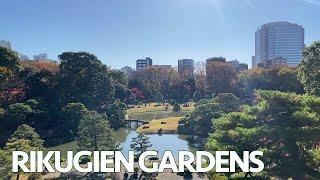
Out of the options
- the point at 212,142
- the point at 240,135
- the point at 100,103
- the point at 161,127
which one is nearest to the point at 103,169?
the point at 212,142

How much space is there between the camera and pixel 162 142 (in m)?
40.9

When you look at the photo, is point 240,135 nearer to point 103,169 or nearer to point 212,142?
point 212,142

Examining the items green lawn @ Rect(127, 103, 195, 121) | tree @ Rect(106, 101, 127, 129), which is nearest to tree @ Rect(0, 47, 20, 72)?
tree @ Rect(106, 101, 127, 129)

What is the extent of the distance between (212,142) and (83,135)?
14.1 metres

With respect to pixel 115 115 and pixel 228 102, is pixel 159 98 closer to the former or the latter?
pixel 115 115

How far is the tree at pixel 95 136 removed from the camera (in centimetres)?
2900

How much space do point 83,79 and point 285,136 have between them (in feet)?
131

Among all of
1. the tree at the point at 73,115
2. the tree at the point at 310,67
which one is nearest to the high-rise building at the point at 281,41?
the tree at the point at 310,67

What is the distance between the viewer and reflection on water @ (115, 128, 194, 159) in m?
36.9

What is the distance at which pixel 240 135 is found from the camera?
15711mm

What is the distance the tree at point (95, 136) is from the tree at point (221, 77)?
4016cm

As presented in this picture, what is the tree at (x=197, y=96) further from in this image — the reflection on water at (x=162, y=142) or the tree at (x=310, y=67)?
the tree at (x=310, y=67)

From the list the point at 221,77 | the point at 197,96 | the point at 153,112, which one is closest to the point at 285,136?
the point at 153,112

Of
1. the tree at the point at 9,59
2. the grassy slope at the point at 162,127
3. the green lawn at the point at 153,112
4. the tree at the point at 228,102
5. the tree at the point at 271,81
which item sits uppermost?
the tree at the point at 9,59
